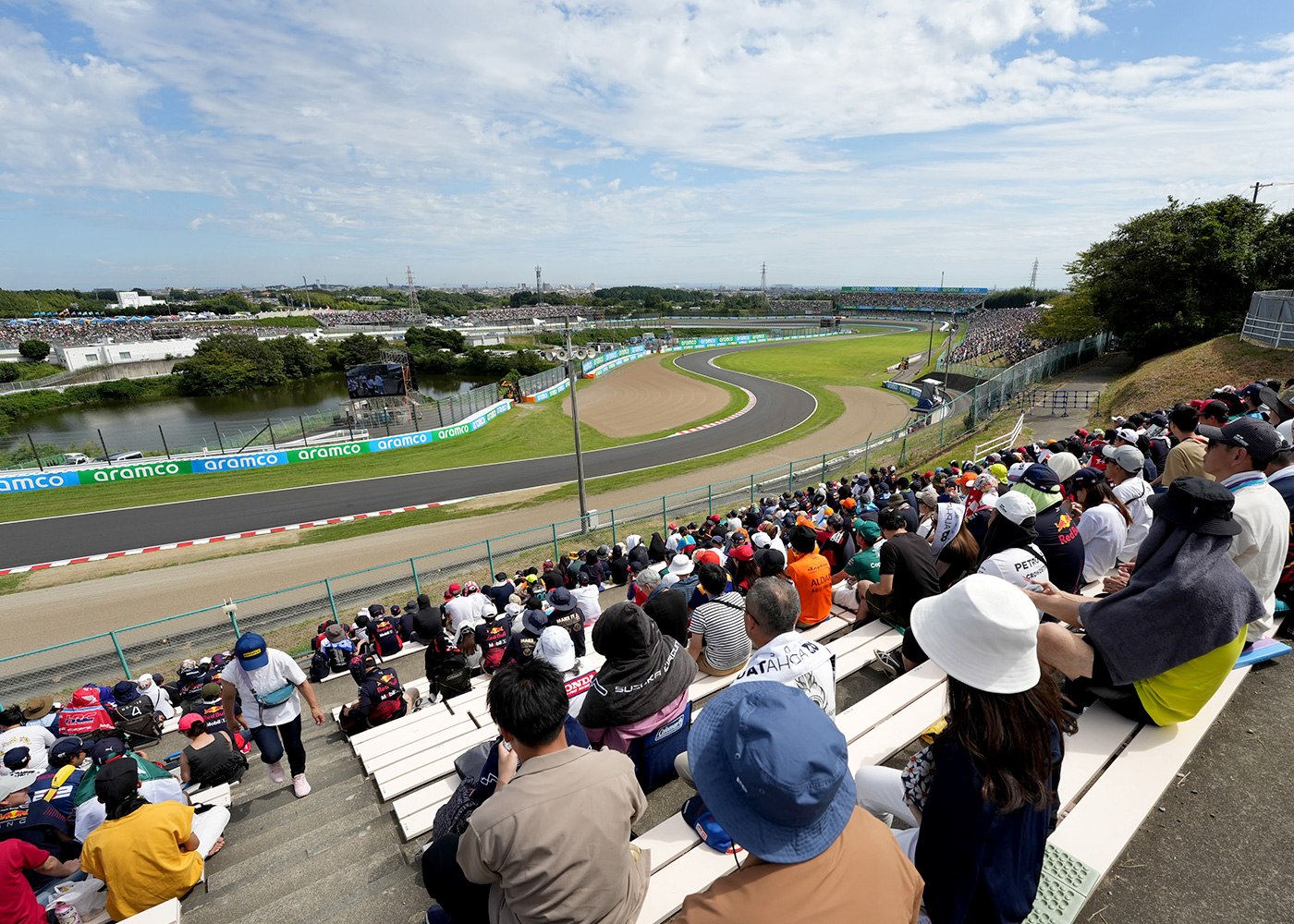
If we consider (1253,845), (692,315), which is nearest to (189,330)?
(692,315)

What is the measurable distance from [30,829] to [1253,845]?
26.8ft

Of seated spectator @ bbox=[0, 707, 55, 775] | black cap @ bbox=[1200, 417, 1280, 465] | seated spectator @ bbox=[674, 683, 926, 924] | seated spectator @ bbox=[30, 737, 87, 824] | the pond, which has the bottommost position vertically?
the pond

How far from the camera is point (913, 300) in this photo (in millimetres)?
164500

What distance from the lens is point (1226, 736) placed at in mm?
3457

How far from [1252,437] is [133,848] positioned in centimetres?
804

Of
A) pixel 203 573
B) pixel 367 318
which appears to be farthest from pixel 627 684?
pixel 367 318

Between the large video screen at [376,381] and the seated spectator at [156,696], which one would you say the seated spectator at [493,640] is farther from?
the large video screen at [376,381]

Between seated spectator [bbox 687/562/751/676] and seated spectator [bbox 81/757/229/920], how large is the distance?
391 cm

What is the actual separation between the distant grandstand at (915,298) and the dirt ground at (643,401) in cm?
12270

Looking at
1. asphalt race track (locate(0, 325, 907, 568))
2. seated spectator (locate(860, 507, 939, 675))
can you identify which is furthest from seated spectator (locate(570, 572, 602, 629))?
asphalt race track (locate(0, 325, 907, 568))

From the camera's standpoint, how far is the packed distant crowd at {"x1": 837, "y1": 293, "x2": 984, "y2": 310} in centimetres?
15550

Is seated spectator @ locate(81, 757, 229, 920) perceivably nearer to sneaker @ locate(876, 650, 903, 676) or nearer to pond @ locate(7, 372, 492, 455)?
sneaker @ locate(876, 650, 903, 676)

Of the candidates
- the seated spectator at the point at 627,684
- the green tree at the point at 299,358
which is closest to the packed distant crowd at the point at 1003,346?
the seated spectator at the point at 627,684

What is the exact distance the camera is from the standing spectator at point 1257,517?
11.1 feet
